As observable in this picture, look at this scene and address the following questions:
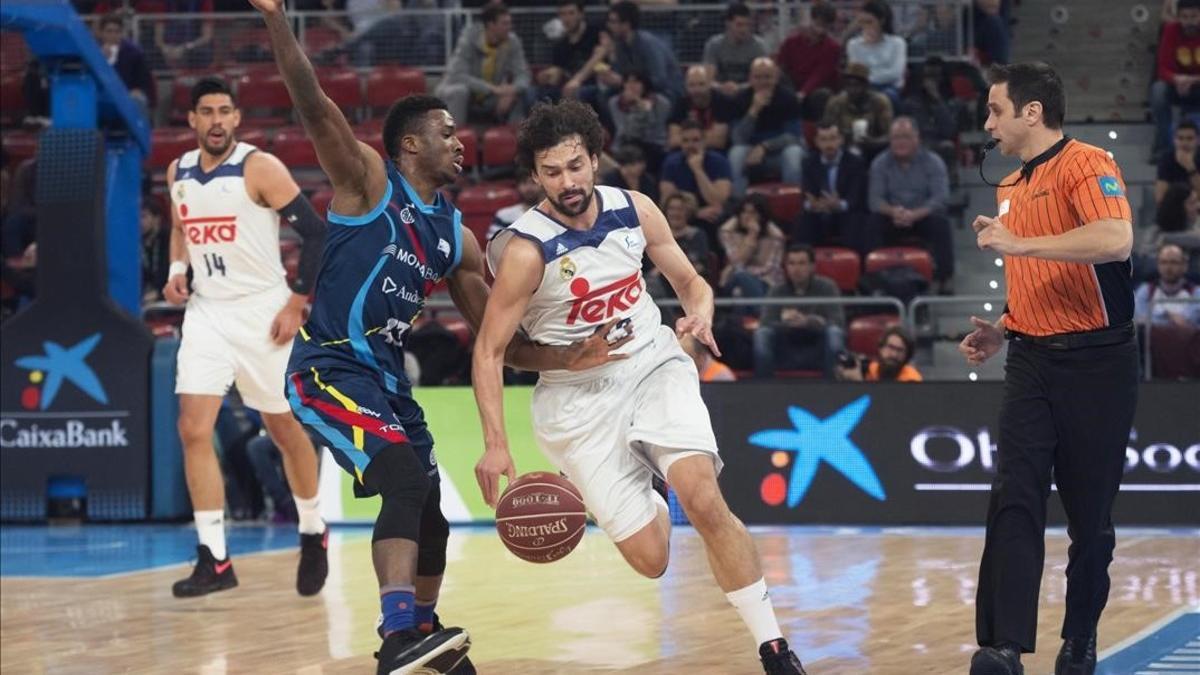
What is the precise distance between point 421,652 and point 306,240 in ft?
13.0

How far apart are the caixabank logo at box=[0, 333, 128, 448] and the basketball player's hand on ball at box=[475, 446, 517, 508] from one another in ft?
26.2

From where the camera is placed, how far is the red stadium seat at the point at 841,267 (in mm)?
15617

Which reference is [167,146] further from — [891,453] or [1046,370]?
[1046,370]

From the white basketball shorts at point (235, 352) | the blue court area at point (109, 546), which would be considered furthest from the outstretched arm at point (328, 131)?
the blue court area at point (109, 546)

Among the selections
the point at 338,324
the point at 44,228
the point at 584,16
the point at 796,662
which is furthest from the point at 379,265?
the point at 584,16

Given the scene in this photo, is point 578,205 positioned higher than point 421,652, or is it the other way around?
point 578,205

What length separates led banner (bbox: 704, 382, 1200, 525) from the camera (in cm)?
1244

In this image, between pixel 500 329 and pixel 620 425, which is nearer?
pixel 500 329

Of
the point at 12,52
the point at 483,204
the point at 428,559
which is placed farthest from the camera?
the point at 12,52

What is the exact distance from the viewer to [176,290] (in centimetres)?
998

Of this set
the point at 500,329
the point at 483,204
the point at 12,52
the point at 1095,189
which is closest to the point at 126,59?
the point at 12,52

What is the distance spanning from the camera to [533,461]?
45.4ft

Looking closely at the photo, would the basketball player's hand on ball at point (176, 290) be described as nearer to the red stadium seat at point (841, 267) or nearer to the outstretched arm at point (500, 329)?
the outstretched arm at point (500, 329)

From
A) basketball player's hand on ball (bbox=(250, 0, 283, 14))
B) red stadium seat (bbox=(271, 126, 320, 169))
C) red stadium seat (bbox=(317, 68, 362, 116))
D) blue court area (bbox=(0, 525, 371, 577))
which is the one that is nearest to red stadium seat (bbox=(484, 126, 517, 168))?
red stadium seat (bbox=(317, 68, 362, 116))
